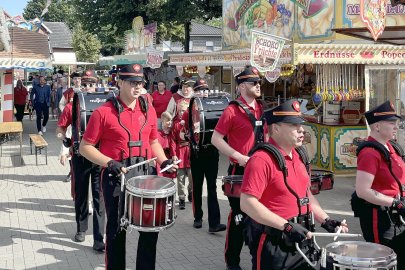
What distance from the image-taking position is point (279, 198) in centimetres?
355

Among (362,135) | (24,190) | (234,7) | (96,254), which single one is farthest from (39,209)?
(234,7)

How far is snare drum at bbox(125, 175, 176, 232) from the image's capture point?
440 cm

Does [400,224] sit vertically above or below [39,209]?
above

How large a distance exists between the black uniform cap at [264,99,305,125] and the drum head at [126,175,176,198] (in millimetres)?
1216

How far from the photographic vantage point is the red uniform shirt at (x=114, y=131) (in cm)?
484

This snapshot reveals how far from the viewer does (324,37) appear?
39.8ft

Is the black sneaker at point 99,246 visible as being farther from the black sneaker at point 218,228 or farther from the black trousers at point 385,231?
the black trousers at point 385,231

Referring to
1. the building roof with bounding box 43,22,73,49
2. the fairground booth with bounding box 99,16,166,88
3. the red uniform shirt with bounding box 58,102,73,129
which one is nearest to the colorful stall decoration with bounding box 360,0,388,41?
the red uniform shirt with bounding box 58,102,73,129

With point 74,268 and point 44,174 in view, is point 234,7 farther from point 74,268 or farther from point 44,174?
point 74,268

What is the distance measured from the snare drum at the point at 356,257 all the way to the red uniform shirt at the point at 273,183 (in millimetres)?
352

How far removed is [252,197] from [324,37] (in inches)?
367

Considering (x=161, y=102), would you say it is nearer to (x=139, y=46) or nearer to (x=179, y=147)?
(x=179, y=147)

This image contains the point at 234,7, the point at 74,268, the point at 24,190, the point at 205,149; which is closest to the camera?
the point at 74,268

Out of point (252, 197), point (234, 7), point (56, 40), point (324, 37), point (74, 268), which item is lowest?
point (74, 268)
